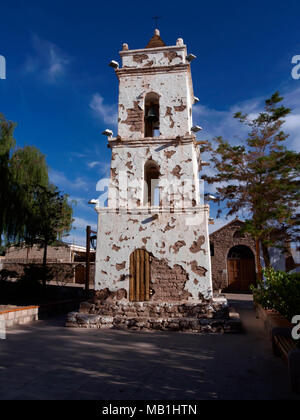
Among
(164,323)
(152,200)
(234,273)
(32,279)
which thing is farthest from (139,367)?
(234,273)

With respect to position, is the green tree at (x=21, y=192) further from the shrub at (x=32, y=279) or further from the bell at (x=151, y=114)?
the bell at (x=151, y=114)

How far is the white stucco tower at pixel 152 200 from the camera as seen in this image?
304 inches

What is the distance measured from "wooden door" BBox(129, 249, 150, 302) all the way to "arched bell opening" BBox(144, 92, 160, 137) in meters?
4.34

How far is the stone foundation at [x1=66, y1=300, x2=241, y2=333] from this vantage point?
7.15 metres

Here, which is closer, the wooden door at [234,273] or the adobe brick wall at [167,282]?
the adobe brick wall at [167,282]

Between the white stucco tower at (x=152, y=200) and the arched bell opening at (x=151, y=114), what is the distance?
7cm

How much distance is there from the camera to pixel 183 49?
921cm

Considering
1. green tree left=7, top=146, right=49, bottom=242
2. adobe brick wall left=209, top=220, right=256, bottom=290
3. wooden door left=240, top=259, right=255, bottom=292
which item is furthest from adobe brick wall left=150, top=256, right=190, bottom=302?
wooden door left=240, top=259, right=255, bottom=292

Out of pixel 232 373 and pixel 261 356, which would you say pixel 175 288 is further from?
pixel 232 373

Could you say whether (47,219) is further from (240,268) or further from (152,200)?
(240,268)

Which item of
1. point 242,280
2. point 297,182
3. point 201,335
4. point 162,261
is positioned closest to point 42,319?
point 162,261

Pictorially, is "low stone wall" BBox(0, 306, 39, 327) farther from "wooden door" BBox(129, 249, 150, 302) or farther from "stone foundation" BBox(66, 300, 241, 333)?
"wooden door" BBox(129, 249, 150, 302)

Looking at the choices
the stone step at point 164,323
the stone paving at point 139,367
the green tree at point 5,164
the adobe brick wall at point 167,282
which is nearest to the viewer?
the stone paving at point 139,367

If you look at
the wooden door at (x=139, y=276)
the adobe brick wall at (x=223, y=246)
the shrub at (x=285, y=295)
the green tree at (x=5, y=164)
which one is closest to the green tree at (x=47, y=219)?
the green tree at (x=5, y=164)
